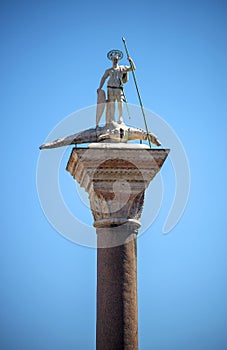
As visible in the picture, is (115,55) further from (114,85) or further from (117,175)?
(117,175)

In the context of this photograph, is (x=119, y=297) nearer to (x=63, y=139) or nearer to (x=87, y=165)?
(x=87, y=165)

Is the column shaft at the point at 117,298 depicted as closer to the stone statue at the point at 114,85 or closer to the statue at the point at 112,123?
the statue at the point at 112,123

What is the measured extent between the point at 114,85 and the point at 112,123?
863 millimetres

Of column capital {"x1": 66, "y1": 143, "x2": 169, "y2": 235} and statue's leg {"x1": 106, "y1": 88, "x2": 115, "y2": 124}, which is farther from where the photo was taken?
statue's leg {"x1": 106, "y1": 88, "x2": 115, "y2": 124}

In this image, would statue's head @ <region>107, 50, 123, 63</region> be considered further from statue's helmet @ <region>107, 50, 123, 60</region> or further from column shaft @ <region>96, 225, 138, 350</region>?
column shaft @ <region>96, 225, 138, 350</region>

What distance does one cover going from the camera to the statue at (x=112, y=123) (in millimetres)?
12492

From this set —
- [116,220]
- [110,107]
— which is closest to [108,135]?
[110,107]

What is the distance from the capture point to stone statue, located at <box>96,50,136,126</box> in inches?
506

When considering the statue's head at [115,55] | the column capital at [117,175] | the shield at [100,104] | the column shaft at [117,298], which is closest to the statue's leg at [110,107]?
the shield at [100,104]

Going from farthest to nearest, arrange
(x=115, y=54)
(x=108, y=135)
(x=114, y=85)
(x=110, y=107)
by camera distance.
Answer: (x=115, y=54) → (x=114, y=85) → (x=110, y=107) → (x=108, y=135)

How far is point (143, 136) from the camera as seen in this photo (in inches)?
505

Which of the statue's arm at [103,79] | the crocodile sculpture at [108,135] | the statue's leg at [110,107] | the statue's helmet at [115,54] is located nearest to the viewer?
the crocodile sculpture at [108,135]

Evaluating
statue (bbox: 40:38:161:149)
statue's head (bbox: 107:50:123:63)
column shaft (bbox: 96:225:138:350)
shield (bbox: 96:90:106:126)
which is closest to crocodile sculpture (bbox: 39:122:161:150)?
statue (bbox: 40:38:161:149)

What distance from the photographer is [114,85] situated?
1305cm
